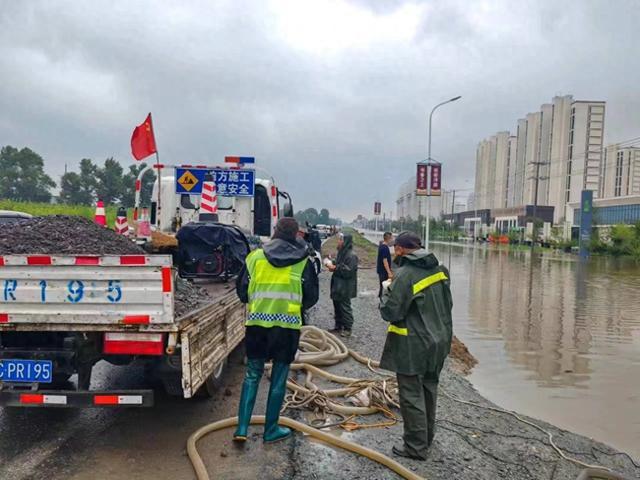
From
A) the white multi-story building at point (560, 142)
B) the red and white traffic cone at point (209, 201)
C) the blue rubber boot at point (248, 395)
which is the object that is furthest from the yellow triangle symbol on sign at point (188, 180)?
the white multi-story building at point (560, 142)

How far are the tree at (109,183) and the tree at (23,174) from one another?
921 centimetres

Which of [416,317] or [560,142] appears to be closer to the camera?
[416,317]

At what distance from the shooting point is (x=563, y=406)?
6746mm

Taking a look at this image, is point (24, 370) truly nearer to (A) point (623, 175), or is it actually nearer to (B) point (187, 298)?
(B) point (187, 298)

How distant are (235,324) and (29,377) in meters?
1.87

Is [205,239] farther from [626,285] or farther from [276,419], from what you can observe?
[626,285]

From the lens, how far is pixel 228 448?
3.90 meters

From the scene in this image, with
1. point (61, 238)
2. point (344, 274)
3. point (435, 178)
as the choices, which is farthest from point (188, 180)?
point (435, 178)

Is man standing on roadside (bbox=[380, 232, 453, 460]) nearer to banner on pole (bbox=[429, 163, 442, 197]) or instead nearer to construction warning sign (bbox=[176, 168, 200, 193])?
construction warning sign (bbox=[176, 168, 200, 193])

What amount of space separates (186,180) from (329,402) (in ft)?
17.1

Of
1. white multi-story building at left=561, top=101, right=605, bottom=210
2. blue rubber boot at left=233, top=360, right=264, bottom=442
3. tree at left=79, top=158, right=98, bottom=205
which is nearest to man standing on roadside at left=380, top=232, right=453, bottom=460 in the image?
blue rubber boot at left=233, top=360, right=264, bottom=442

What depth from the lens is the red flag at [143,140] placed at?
8.67 metres

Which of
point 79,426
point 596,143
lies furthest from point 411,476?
point 596,143

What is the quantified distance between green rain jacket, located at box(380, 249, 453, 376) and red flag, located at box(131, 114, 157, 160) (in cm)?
612
